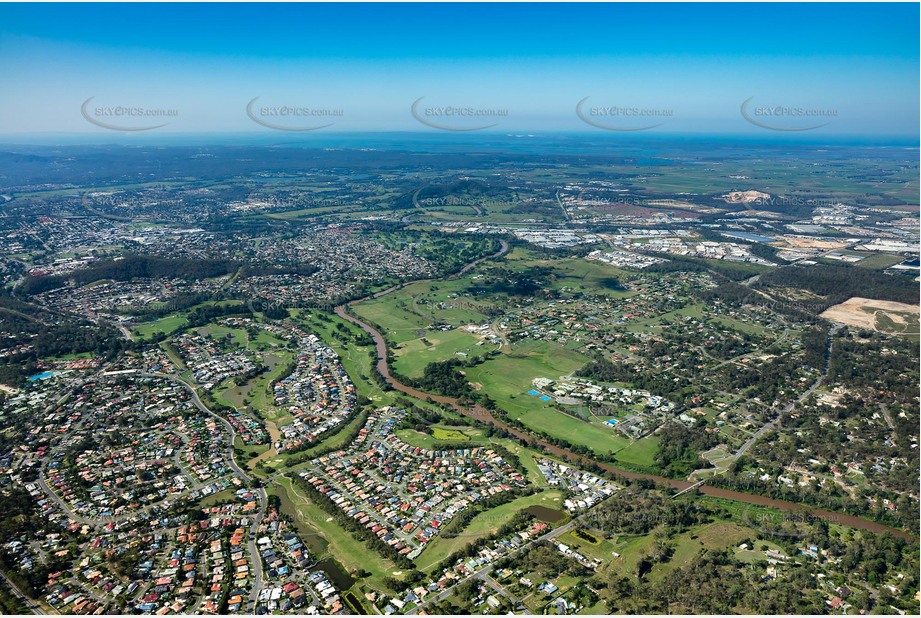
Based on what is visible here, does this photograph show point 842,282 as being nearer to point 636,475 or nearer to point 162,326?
point 636,475

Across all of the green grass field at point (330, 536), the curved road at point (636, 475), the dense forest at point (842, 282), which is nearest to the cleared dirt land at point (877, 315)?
the dense forest at point (842, 282)

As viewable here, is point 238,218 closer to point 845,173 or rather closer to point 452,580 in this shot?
point 452,580

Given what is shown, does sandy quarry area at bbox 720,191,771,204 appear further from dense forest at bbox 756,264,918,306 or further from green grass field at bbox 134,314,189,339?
green grass field at bbox 134,314,189,339

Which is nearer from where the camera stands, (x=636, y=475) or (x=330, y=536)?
(x=330, y=536)

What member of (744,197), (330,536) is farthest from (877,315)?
(744,197)

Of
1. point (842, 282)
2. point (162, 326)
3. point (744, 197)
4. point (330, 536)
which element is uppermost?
point (744, 197)

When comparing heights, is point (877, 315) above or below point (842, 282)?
below

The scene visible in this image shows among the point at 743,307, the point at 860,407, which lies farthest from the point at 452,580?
the point at 743,307

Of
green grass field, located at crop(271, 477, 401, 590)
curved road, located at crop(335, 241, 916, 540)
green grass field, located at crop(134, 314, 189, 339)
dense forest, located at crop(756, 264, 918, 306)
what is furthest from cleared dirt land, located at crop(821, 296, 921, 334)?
green grass field, located at crop(134, 314, 189, 339)

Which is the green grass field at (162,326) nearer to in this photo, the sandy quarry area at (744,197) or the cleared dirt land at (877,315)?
the cleared dirt land at (877,315)
